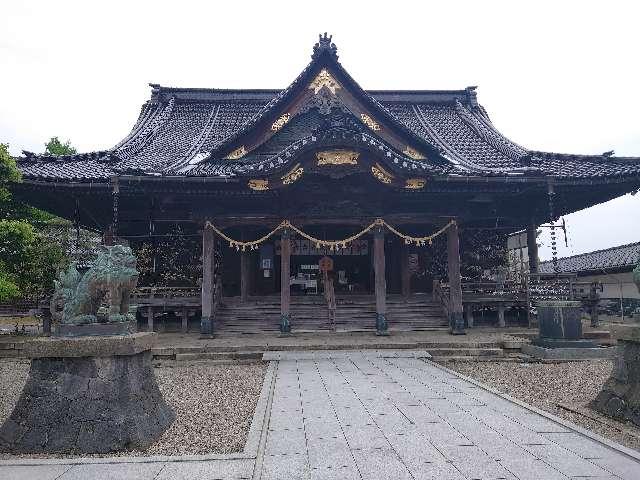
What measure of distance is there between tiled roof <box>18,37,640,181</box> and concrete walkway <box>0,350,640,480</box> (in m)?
7.74

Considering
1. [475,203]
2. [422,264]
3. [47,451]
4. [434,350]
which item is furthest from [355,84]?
[47,451]

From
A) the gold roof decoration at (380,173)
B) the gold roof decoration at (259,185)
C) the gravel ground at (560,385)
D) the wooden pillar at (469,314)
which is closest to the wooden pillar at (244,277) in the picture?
the gold roof decoration at (259,185)

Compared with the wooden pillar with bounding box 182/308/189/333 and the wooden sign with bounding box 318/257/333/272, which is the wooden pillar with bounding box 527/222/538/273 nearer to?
the wooden sign with bounding box 318/257/333/272

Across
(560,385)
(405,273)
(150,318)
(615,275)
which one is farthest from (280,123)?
(615,275)

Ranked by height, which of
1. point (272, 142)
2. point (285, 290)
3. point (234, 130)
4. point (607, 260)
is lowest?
point (285, 290)

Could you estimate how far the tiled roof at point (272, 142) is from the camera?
13297 millimetres

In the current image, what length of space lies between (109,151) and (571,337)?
15653 millimetres

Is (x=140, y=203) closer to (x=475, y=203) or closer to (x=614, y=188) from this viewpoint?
(x=475, y=203)

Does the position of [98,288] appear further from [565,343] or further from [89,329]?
[565,343]

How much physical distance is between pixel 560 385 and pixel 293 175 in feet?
28.2

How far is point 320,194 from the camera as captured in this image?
1387cm

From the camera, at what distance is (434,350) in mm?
11016

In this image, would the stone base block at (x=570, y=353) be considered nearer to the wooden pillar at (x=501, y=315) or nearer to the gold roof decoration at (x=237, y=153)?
the wooden pillar at (x=501, y=315)

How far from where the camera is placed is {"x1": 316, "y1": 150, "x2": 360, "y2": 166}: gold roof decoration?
12.8m
